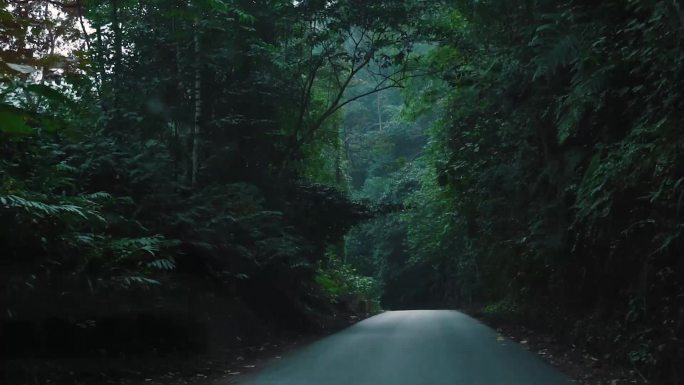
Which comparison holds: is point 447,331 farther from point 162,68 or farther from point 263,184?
point 162,68

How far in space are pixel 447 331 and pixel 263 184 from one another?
6303mm

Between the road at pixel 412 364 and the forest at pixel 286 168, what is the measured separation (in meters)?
1.18

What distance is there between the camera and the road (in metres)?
8.80

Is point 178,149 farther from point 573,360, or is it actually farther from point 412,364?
point 573,360

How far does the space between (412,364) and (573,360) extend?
2607mm

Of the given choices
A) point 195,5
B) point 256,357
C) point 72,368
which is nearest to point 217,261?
point 256,357

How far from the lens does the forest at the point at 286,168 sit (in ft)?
24.7

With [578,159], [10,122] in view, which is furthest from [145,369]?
[578,159]

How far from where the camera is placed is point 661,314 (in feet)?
25.7

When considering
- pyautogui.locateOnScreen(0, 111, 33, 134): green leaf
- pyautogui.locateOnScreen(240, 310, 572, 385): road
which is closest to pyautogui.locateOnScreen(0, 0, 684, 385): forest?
pyautogui.locateOnScreen(0, 111, 33, 134): green leaf

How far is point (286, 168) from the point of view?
728 inches

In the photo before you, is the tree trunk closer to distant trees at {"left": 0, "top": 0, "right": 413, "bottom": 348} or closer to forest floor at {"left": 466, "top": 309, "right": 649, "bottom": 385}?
distant trees at {"left": 0, "top": 0, "right": 413, "bottom": 348}

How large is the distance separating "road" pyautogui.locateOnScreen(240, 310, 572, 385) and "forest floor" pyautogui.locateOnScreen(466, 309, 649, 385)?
0.26 metres

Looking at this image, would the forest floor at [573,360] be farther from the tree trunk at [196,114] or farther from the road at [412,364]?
the tree trunk at [196,114]
